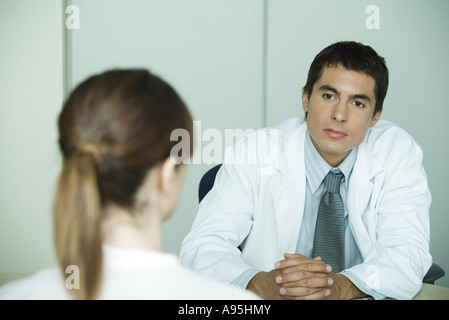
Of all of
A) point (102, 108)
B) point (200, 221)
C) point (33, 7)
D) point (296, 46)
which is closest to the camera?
point (102, 108)

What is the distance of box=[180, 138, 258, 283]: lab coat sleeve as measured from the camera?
1.67 m

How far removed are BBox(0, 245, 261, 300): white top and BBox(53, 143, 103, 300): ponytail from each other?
32 mm

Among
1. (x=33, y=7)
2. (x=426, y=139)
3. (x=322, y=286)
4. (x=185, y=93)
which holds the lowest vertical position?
(x=322, y=286)

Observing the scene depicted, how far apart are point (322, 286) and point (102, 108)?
0.95 meters

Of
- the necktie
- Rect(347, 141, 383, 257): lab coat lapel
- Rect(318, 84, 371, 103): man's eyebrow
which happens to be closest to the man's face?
Rect(318, 84, 371, 103): man's eyebrow

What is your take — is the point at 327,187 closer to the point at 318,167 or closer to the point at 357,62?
the point at 318,167

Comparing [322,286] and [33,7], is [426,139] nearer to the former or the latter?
[322,286]

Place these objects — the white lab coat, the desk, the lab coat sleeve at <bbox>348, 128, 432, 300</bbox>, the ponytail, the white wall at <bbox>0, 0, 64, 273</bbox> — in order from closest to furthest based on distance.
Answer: the ponytail, the desk, the lab coat sleeve at <bbox>348, 128, 432, 300</bbox>, the white lab coat, the white wall at <bbox>0, 0, 64, 273</bbox>

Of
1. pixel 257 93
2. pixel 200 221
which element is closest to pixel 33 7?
pixel 257 93

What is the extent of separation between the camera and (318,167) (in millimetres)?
2053

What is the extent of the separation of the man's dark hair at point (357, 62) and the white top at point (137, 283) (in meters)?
1.38

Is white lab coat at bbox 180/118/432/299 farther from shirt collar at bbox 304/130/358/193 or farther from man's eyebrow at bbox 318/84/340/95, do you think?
man's eyebrow at bbox 318/84/340/95
